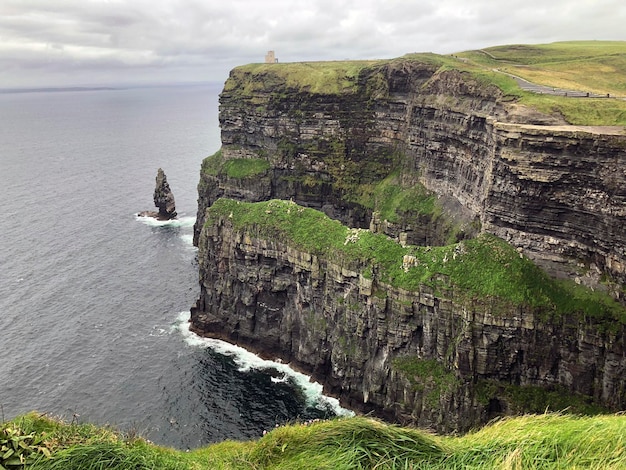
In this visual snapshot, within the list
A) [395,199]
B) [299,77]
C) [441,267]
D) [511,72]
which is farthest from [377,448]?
[299,77]

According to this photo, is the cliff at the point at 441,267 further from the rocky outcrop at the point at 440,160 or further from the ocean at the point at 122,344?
the ocean at the point at 122,344

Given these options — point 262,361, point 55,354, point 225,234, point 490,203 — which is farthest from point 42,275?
point 490,203

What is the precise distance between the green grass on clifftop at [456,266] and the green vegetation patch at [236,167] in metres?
44.5

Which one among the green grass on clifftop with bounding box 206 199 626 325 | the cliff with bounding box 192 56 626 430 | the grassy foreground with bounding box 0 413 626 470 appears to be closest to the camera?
the grassy foreground with bounding box 0 413 626 470

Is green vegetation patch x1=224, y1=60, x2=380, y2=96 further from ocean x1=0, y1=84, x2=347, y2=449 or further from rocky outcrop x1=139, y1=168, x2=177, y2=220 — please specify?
ocean x1=0, y1=84, x2=347, y2=449

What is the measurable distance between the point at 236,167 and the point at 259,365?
59.3m

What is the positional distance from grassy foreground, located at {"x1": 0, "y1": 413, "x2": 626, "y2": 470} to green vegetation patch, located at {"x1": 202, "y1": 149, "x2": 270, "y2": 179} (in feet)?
327

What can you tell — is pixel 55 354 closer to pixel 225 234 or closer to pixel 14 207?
pixel 225 234

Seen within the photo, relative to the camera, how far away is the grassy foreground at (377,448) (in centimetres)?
1427

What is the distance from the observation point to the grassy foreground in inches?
562

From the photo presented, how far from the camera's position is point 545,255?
55844mm

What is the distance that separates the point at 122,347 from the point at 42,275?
31469 mm

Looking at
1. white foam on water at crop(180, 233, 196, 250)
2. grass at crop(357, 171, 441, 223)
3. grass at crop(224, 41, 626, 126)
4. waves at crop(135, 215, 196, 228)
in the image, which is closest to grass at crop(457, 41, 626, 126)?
grass at crop(224, 41, 626, 126)

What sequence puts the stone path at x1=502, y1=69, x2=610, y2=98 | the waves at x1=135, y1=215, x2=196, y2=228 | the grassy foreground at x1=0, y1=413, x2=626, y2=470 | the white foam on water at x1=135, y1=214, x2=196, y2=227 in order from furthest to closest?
1. the white foam on water at x1=135, y1=214, x2=196, y2=227
2. the waves at x1=135, y1=215, x2=196, y2=228
3. the stone path at x1=502, y1=69, x2=610, y2=98
4. the grassy foreground at x1=0, y1=413, x2=626, y2=470
